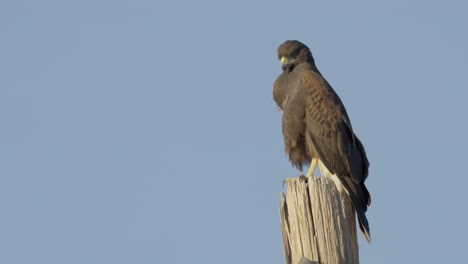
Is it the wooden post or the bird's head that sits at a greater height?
the bird's head

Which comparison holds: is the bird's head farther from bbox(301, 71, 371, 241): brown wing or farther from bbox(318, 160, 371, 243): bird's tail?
bbox(318, 160, 371, 243): bird's tail

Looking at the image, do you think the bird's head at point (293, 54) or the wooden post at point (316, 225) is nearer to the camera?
the wooden post at point (316, 225)

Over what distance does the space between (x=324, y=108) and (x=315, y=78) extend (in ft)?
1.73

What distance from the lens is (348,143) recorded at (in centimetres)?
796

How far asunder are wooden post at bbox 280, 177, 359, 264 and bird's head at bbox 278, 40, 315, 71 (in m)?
4.22

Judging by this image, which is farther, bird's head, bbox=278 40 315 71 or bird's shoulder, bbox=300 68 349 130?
bird's head, bbox=278 40 315 71

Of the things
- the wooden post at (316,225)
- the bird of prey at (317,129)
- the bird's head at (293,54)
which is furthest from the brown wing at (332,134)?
the wooden post at (316,225)

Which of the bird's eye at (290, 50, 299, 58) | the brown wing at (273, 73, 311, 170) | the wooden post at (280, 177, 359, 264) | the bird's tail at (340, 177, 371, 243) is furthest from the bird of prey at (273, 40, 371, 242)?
the wooden post at (280, 177, 359, 264)

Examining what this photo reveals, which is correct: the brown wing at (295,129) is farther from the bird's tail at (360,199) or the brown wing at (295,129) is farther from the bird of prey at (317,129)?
the bird's tail at (360,199)

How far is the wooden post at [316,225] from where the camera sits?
15.8 ft

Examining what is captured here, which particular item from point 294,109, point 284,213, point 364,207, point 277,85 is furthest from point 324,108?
point 284,213

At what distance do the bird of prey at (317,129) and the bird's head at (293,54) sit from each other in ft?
0.91

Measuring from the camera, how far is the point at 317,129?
322 inches

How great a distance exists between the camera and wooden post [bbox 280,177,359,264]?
4828 millimetres
